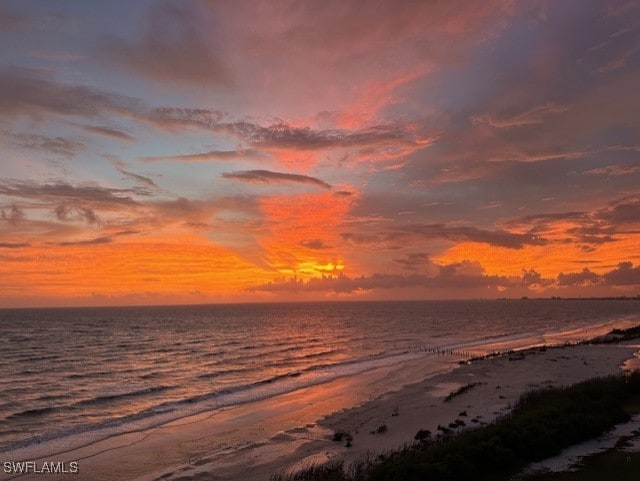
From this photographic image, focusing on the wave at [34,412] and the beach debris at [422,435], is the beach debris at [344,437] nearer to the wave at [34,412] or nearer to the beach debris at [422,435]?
the beach debris at [422,435]

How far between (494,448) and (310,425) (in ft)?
48.4

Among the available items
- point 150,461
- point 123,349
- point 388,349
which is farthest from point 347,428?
point 123,349

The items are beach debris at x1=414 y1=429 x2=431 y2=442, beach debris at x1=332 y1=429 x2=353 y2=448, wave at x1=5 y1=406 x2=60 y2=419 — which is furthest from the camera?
wave at x1=5 y1=406 x2=60 y2=419

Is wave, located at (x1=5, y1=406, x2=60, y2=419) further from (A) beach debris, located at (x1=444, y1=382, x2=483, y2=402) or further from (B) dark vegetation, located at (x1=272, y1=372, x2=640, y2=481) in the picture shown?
(A) beach debris, located at (x1=444, y1=382, x2=483, y2=402)

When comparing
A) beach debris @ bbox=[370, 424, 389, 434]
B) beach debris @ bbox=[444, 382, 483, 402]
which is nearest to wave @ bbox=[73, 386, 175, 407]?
beach debris @ bbox=[370, 424, 389, 434]

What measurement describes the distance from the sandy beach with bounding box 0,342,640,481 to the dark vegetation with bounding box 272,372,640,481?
11.0ft

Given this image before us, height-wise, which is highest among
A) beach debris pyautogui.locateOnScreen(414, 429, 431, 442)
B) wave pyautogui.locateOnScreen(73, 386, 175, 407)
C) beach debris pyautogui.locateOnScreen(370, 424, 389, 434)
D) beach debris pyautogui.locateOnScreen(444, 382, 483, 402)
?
wave pyautogui.locateOnScreen(73, 386, 175, 407)

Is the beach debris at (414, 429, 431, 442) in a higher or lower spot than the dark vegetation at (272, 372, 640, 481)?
lower

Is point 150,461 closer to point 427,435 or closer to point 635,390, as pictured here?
point 427,435

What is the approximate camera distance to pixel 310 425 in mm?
30625

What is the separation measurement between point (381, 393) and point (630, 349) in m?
45.0

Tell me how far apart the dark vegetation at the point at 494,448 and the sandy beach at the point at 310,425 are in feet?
11.0

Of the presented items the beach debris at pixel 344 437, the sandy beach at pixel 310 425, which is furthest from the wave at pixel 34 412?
the beach debris at pixel 344 437

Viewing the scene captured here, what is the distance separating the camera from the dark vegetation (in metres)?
16.9
